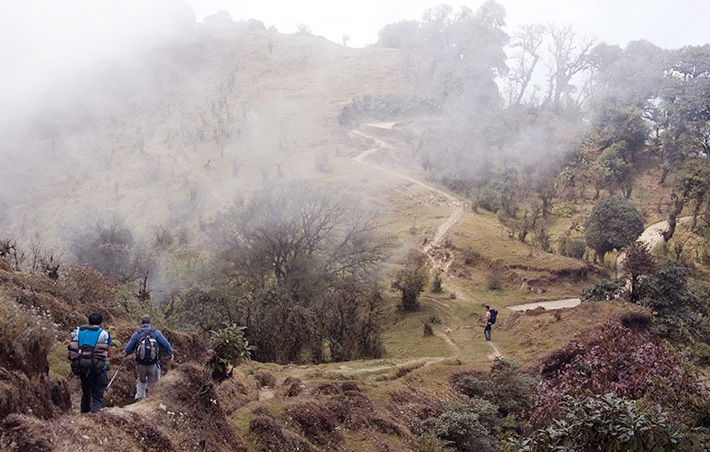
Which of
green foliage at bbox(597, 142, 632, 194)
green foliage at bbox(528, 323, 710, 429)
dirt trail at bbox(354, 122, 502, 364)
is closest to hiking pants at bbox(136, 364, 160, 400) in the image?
green foliage at bbox(528, 323, 710, 429)

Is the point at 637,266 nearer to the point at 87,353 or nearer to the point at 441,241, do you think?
the point at 441,241

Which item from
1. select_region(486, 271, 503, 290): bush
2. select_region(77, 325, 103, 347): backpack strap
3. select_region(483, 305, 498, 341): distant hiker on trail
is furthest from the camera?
select_region(486, 271, 503, 290): bush

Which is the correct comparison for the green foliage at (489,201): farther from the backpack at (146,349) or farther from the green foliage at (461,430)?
the backpack at (146,349)

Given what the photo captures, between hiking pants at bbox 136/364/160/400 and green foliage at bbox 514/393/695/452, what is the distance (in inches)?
199

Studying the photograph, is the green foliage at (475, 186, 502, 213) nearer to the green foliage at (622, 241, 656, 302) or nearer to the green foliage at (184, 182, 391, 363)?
the green foliage at (184, 182, 391, 363)

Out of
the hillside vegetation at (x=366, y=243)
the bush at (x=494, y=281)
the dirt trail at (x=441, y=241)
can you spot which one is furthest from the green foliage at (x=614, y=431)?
the bush at (x=494, y=281)

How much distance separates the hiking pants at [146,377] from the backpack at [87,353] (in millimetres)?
946

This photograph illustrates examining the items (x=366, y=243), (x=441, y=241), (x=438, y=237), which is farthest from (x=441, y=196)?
(x=366, y=243)

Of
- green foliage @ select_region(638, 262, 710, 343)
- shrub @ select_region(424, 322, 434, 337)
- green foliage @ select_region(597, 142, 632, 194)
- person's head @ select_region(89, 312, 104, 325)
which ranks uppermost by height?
person's head @ select_region(89, 312, 104, 325)

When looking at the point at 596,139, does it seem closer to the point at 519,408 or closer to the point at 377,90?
the point at 377,90

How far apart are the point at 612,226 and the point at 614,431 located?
1181 inches

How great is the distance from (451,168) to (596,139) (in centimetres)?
1446

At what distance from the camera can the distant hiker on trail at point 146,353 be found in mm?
7410

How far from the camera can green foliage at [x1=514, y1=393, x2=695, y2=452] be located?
5.07 metres
